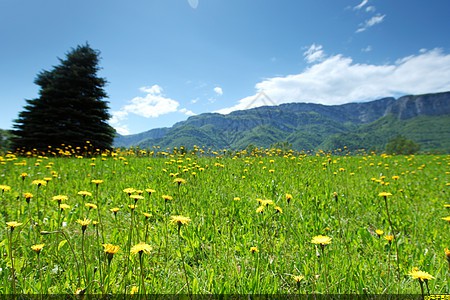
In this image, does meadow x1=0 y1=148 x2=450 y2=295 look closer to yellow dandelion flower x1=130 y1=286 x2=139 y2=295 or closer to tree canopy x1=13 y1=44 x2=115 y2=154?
yellow dandelion flower x1=130 y1=286 x2=139 y2=295

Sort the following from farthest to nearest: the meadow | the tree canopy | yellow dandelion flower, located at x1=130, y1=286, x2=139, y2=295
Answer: the tree canopy
the meadow
yellow dandelion flower, located at x1=130, y1=286, x2=139, y2=295

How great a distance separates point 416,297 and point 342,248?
69cm

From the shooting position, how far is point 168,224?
2502mm

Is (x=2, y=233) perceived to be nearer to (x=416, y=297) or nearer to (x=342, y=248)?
(x=342, y=248)

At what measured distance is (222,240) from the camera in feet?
6.92

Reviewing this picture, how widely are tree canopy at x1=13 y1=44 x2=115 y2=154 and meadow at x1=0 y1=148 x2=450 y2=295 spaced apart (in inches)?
586

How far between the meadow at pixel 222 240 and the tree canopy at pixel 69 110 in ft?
48.8

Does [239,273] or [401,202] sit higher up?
[239,273]

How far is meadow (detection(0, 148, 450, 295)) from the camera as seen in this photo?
1452mm

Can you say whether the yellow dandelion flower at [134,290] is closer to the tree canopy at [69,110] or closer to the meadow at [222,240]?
the meadow at [222,240]

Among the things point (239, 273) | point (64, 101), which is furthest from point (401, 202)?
point (64, 101)

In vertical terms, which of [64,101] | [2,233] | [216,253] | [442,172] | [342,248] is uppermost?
[64,101]

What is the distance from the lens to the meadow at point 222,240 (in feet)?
4.76

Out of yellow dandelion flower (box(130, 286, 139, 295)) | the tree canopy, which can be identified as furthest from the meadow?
the tree canopy
